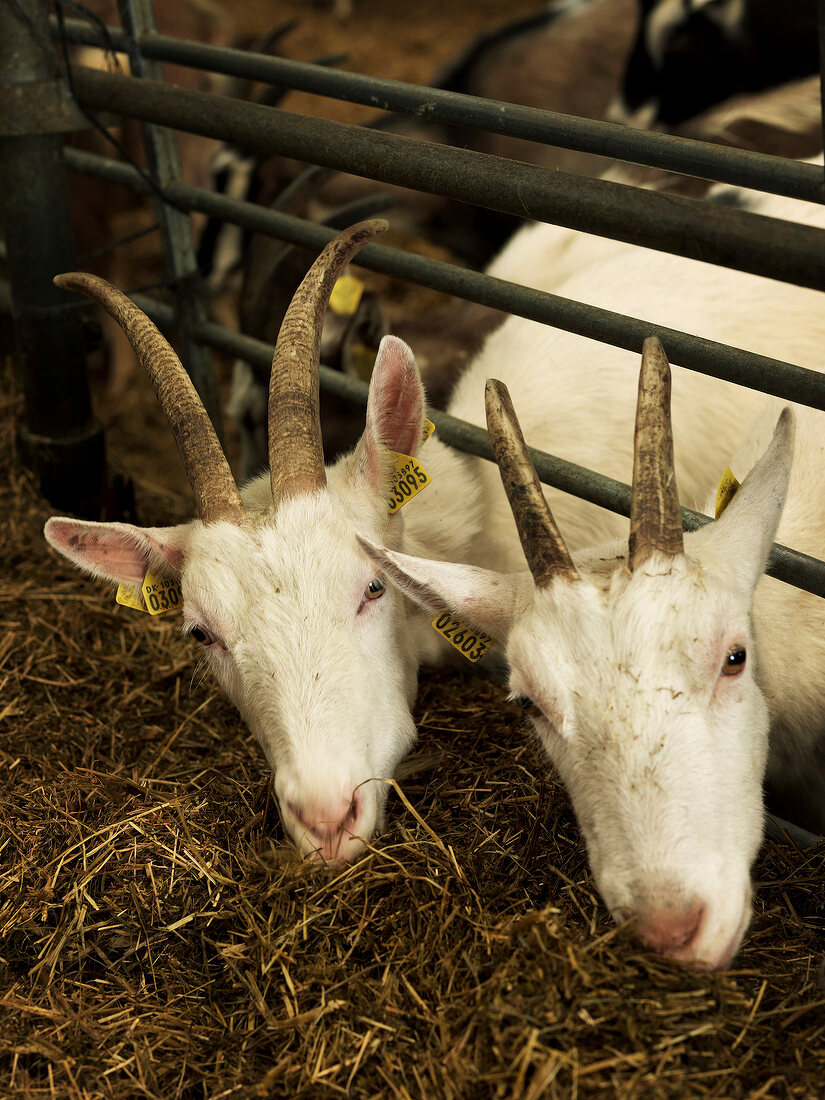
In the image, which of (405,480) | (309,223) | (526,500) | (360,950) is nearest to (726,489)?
(526,500)

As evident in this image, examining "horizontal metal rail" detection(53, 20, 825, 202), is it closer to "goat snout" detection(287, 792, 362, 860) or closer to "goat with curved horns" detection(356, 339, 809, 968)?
"goat with curved horns" detection(356, 339, 809, 968)

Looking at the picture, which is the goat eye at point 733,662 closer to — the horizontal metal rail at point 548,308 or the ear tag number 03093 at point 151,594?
the horizontal metal rail at point 548,308

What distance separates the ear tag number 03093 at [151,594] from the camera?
2736 millimetres

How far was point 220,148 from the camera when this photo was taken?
6266 mm

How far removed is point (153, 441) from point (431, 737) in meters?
3.50

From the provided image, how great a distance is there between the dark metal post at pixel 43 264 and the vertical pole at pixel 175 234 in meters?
0.28

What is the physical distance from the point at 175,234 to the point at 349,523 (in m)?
1.85

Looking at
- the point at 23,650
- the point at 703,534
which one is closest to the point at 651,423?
the point at 703,534

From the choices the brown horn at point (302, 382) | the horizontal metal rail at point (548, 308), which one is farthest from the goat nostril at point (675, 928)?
the brown horn at point (302, 382)

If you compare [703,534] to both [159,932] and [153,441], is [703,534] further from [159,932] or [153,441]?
[153,441]

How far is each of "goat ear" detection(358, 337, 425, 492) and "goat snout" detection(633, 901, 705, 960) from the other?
4.06 ft

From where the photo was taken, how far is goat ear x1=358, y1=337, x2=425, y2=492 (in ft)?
8.41

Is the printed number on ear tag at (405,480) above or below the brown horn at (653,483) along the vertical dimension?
below

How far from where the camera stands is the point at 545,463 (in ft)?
9.29
